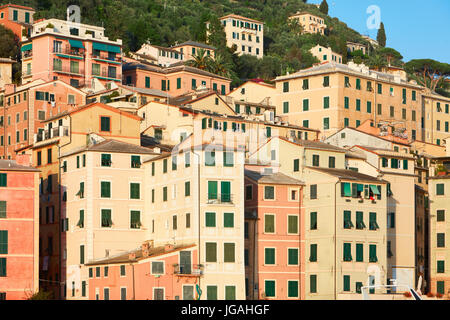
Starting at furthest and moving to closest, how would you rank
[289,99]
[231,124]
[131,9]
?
[131,9] < [289,99] < [231,124]

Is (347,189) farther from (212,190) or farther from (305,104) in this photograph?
(305,104)

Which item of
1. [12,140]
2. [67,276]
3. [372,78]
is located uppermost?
[372,78]

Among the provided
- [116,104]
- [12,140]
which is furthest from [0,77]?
[116,104]

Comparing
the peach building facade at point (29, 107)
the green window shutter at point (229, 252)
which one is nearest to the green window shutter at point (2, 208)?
the green window shutter at point (229, 252)

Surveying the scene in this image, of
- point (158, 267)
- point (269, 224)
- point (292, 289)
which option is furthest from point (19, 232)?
point (292, 289)

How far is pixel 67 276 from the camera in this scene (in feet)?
270

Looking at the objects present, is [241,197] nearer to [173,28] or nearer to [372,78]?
[372,78]

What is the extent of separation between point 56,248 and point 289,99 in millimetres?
43615

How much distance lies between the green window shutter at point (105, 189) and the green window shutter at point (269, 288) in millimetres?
14390

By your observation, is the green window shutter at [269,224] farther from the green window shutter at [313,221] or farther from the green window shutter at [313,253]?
the green window shutter at [313,253]

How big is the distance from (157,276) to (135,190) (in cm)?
1124

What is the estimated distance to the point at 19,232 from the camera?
3120 inches

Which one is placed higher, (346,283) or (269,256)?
(269,256)

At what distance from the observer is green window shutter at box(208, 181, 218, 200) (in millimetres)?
77812
